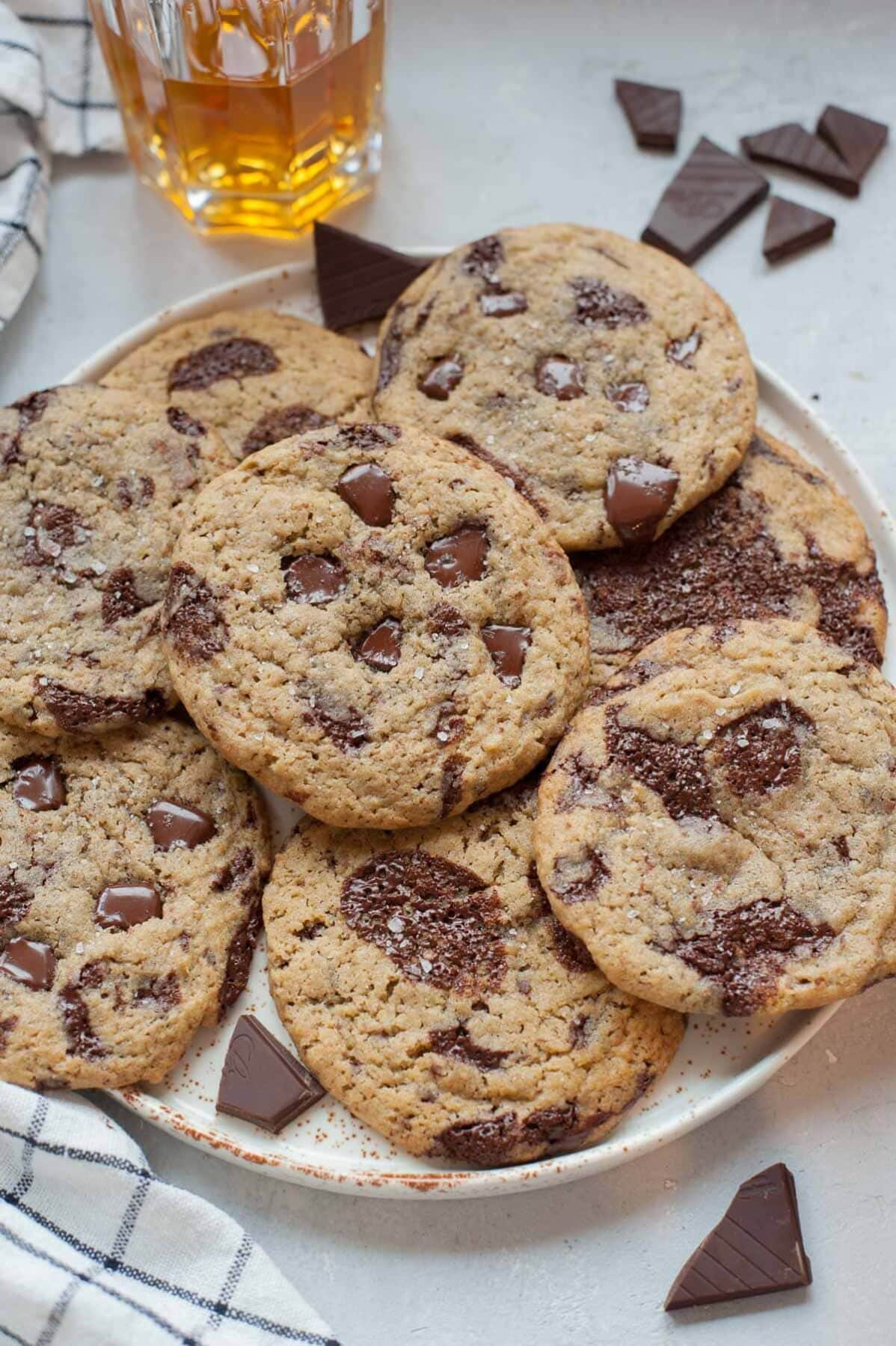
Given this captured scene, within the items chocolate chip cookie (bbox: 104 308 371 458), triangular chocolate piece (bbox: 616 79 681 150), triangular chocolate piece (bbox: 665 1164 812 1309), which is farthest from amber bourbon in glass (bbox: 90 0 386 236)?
triangular chocolate piece (bbox: 665 1164 812 1309)

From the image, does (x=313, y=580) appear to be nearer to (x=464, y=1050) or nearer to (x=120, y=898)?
(x=120, y=898)

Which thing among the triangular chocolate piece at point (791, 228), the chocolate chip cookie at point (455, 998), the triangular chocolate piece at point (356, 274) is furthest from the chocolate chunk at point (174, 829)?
the triangular chocolate piece at point (791, 228)

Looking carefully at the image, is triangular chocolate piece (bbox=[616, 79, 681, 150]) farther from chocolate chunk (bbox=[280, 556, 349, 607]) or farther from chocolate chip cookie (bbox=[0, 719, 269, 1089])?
chocolate chip cookie (bbox=[0, 719, 269, 1089])

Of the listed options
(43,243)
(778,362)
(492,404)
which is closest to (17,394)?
(43,243)

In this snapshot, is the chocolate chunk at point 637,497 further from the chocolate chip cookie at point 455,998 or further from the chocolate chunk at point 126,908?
the chocolate chunk at point 126,908

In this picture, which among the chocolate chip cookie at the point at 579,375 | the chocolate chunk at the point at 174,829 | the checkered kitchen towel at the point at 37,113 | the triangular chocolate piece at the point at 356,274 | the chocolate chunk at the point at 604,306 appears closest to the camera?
the chocolate chunk at the point at 174,829

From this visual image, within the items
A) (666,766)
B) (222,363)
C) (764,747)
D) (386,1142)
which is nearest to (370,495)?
(222,363)
